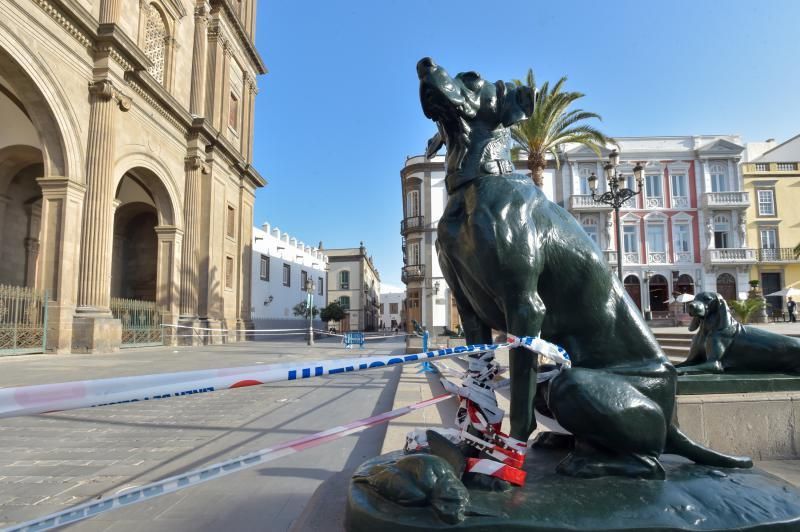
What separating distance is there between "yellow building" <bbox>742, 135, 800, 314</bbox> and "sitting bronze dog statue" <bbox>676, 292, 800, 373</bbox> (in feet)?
127

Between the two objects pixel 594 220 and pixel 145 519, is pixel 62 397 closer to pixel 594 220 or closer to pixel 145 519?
pixel 145 519

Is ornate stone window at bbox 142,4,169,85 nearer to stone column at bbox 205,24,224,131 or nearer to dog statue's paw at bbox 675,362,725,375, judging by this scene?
stone column at bbox 205,24,224,131

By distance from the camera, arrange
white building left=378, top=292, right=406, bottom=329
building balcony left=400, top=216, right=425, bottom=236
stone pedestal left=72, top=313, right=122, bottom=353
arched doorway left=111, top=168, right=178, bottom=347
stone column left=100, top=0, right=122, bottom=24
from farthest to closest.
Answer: white building left=378, top=292, right=406, bottom=329, building balcony left=400, top=216, right=425, bottom=236, arched doorway left=111, top=168, right=178, bottom=347, stone column left=100, top=0, right=122, bottom=24, stone pedestal left=72, top=313, right=122, bottom=353

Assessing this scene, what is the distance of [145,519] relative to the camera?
2.51 metres

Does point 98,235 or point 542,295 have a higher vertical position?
point 98,235

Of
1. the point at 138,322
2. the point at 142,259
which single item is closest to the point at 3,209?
the point at 138,322

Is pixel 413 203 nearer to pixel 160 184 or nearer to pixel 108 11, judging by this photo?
pixel 160 184

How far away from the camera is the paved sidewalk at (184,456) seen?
2570 millimetres

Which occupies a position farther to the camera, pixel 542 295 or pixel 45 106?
pixel 45 106

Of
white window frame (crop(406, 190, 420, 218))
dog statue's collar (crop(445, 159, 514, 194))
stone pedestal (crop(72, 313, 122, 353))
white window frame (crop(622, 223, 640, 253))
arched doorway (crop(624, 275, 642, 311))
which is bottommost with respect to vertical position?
stone pedestal (crop(72, 313, 122, 353))

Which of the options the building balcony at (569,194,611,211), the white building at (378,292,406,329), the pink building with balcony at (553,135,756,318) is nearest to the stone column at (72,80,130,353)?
the pink building with balcony at (553,135,756,318)

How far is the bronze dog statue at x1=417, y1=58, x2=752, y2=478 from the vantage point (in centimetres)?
141

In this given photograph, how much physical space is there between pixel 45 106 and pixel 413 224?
980 inches

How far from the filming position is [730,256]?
3247 cm
